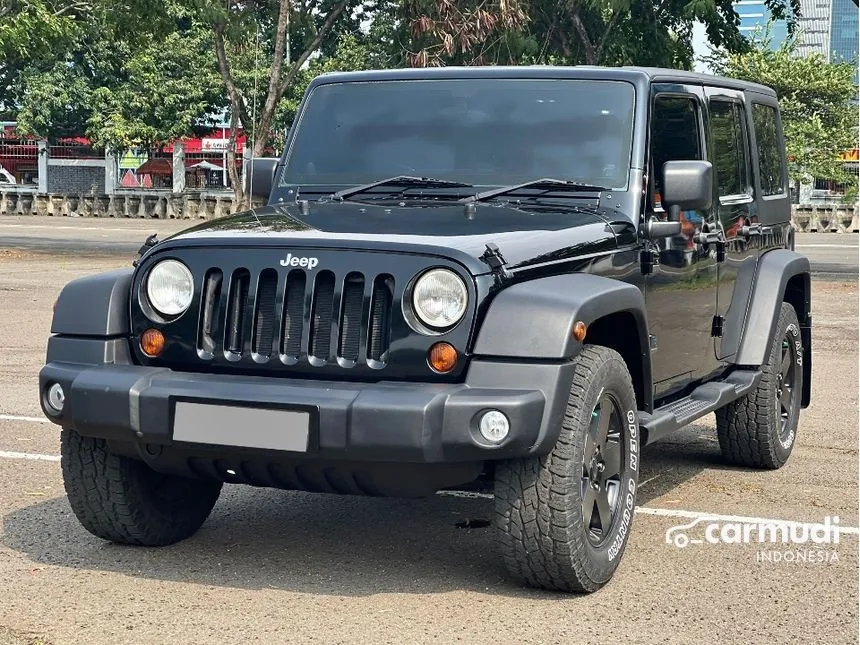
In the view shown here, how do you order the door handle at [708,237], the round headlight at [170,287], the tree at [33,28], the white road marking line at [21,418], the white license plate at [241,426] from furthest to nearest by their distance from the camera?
the tree at [33,28], the white road marking line at [21,418], the door handle at [708,237], the round headlight at [170,287], the white license plate at [241,426]

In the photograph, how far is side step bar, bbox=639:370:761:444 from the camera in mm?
5547

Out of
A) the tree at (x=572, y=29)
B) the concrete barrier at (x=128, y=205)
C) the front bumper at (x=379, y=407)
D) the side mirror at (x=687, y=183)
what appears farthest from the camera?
the concrete barrier at (x=128, y=205)

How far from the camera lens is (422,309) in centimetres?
468

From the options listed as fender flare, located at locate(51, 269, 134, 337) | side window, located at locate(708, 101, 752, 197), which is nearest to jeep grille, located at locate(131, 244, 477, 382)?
fender flare, located at locate(51, 269, 134, 337)

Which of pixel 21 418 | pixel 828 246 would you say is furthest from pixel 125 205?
pixel 21 418

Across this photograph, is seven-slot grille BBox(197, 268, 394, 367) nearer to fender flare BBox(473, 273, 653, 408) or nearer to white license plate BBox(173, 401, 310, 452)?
white license plate BBox(173, 401, 310, 452)

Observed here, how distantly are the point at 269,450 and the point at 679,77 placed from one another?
2.95 metres

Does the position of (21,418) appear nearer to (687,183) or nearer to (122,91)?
(687,183)

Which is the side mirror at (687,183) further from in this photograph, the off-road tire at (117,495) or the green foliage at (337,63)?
the green foliage at (337,63)

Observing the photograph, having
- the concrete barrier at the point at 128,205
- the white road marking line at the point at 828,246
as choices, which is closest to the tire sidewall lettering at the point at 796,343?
the white road marking line at the point at 828,246

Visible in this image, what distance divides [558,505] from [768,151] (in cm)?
375

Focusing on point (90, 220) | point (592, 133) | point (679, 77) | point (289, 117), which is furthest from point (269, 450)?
point (289, 117)

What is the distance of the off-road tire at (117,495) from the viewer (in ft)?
17.2

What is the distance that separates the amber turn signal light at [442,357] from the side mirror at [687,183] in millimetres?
1482
